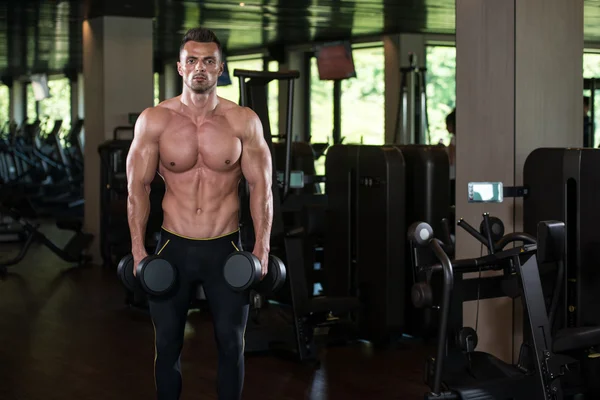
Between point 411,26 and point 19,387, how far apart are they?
8268mm

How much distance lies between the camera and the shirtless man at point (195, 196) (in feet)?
10.6

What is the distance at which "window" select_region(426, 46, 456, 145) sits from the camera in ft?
44.1

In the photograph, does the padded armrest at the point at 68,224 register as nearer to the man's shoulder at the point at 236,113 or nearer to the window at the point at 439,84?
the window at the point at 439,84

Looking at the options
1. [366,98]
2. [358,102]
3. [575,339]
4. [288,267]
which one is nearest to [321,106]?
[358,102]

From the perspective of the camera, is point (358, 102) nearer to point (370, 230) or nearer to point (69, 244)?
point (69, 244)

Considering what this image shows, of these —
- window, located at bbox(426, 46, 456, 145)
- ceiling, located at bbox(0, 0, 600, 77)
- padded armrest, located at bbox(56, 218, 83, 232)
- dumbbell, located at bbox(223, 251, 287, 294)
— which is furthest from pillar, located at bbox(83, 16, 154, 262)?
dumbbell, located at bbox(223, 251, 287, 294)

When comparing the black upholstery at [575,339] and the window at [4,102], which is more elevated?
the window at [4,102]

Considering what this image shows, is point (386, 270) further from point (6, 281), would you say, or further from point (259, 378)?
point (6, 281)

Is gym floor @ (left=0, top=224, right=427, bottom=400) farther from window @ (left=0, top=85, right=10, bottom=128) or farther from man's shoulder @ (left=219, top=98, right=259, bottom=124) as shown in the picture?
window @ (left=0, top=85, right=10, bottom=128)

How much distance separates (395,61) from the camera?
12375 mm

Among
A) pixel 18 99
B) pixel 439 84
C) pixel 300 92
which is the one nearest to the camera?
pixel 439 84

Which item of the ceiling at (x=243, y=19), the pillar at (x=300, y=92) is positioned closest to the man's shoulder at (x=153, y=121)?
the ceiling at (x=243, y=19)

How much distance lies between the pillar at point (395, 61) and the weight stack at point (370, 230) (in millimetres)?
6629

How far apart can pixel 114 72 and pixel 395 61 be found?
430 centimetres
